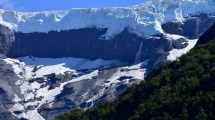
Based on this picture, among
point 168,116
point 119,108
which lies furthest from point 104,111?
point 168,116

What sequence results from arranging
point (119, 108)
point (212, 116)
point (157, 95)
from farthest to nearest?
point (119, 108) < point (157, 95) < point (212, 116)

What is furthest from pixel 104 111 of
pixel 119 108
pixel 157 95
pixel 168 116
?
pixel 168 116

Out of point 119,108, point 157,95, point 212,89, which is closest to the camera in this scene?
point 212,89

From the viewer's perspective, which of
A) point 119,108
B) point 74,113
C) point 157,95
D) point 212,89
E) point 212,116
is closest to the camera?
point 212,116

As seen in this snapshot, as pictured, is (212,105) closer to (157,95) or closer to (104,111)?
(157,95)

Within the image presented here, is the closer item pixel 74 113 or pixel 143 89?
pixel 143 89

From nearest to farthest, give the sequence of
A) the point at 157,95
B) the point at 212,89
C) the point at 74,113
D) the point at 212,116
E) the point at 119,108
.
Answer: the point at 212,116 → the point at 212,89 → the point at 157,95 → the point at 119,108 → the point at 74,113

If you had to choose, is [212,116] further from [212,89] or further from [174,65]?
[174,65]
